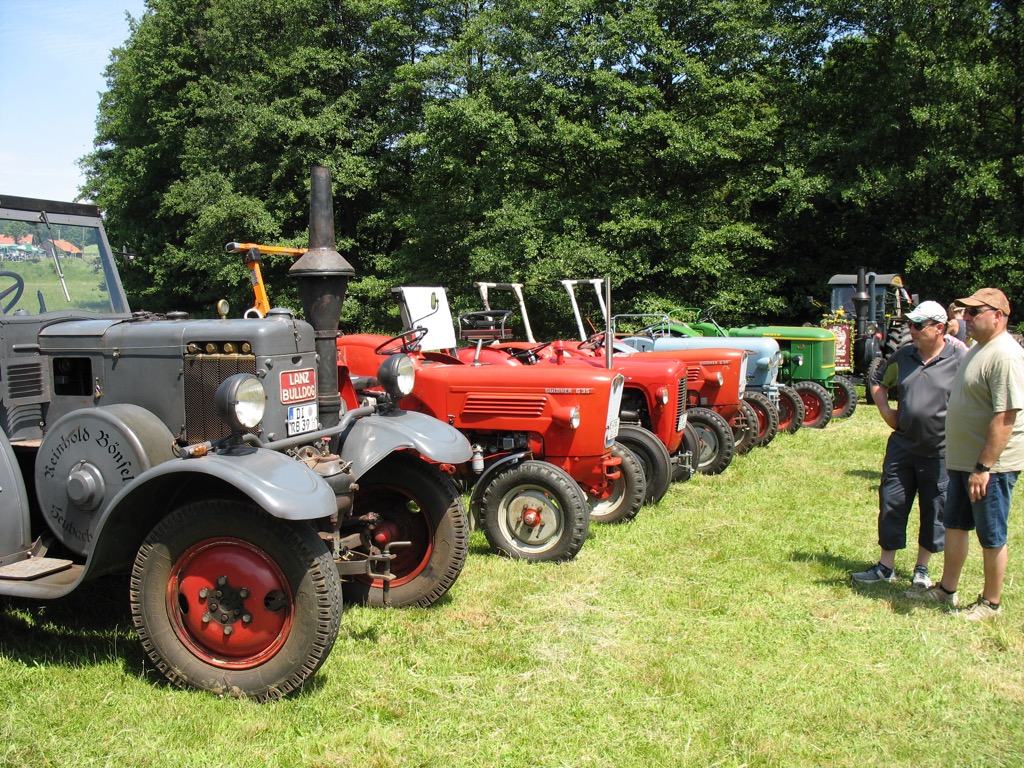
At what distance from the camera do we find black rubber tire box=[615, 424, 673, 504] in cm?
675

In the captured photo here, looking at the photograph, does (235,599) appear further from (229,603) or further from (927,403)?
(927,403)

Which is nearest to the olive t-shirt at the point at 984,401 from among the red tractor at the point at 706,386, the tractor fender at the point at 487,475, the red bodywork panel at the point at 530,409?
the red bodywork panel at the point at 530,409

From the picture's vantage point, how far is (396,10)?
878 inches

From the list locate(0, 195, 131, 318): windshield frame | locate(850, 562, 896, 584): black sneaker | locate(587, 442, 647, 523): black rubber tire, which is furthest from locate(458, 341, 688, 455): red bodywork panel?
locate(0, 195, 131, 318): windshield frame

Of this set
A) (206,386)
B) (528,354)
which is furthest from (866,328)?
(206,386)

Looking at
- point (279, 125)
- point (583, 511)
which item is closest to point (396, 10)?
point (279, 125)

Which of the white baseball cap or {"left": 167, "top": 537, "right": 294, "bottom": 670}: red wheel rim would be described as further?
the white baseball cap

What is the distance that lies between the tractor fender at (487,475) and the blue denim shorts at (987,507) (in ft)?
8.04

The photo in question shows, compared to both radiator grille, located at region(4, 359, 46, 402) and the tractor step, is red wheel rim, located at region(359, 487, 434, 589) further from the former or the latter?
radiator grille, located at region(4, 359, 46, 402)

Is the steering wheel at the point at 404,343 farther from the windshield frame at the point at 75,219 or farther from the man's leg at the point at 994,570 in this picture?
the man's leg at the point at 994,570

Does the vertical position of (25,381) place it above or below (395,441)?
above

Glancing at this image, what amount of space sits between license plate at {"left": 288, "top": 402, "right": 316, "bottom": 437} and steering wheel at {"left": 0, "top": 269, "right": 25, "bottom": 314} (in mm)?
1590

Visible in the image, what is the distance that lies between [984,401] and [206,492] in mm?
3654

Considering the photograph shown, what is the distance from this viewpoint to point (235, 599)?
334 centimetres
